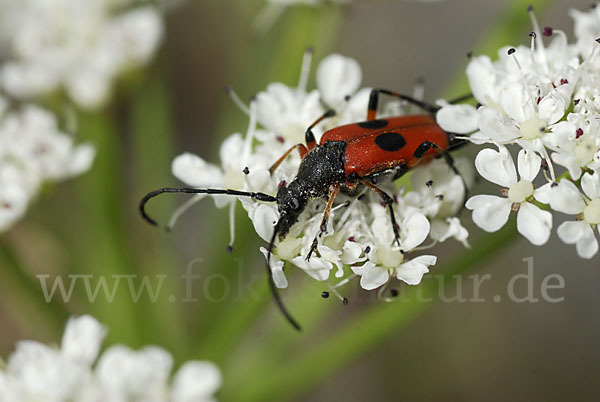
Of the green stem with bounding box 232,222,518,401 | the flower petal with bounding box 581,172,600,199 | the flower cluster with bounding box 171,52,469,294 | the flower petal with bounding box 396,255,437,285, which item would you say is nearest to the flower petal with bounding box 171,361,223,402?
the green stem with bounding box 232,222,518,401

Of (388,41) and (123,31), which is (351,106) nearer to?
(123,31)

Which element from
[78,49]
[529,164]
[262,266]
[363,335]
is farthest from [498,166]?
[262,266]

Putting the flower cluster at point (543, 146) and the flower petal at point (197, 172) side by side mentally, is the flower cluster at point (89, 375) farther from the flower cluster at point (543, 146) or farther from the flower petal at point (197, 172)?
the flower cluster at point (543, 146)

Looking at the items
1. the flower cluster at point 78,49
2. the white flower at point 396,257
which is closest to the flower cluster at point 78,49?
the flower cluster at point 78,49

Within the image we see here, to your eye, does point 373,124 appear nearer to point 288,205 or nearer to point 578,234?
point 288,205

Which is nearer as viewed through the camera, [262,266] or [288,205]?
[288,205]

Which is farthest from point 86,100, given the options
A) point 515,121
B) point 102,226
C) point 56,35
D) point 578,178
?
point 578,178
